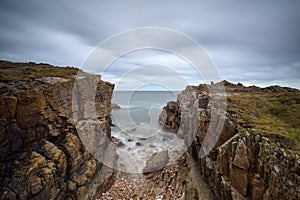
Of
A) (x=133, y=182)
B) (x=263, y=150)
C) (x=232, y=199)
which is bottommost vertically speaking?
(x=133, y=182)

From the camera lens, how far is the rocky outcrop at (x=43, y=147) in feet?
28.7

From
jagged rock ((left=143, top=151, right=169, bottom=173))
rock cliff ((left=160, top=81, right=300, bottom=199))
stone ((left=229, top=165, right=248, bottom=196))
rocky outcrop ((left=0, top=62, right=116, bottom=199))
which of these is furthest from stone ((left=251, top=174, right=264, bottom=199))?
rocky outcrop ((left=0, top=62, right=116, bottom=199))

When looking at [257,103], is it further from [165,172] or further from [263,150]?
[165,172]

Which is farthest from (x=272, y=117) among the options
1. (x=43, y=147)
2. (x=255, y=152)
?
(x=43, y=147)

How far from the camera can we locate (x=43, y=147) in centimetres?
1016

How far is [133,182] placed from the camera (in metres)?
14.3

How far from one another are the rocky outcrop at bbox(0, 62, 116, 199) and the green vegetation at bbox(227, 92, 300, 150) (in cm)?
1200

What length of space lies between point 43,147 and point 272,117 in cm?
1539

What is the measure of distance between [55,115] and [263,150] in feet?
43.0

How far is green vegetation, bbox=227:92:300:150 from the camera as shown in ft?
25.1

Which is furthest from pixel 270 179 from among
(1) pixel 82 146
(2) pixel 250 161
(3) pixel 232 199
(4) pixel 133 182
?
(1) pixel 82 146

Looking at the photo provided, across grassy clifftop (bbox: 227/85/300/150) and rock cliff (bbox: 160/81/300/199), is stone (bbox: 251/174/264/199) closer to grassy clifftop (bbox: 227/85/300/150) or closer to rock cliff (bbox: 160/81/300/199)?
rock cliff (bbox: 160/81/300/199)

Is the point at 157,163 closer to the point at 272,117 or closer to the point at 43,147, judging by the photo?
the point at 43,147

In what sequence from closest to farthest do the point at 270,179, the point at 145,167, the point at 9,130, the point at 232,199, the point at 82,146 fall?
the point at 270,179, the point at 232,199, the point at 9,130, the point at 82,146, the point at 145,167
